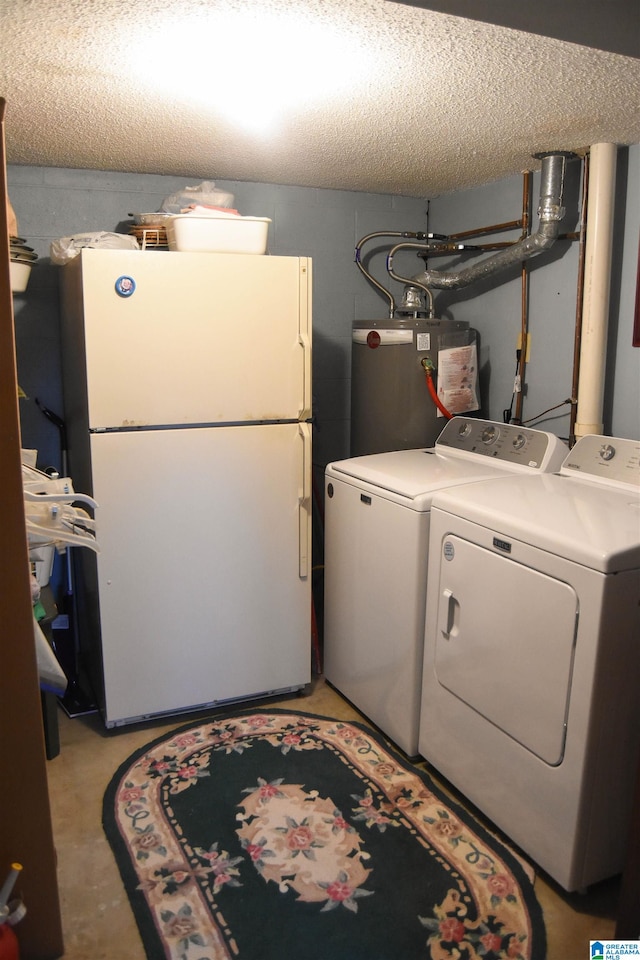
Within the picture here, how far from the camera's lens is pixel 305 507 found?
277cm

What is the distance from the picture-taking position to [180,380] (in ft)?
8.17

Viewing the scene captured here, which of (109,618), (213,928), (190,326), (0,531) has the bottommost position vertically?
(213,928)

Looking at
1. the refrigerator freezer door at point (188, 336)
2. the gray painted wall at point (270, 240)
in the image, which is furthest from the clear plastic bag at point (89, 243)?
the gray painted wall at point (270, 240)

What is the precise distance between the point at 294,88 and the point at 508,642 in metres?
1.66

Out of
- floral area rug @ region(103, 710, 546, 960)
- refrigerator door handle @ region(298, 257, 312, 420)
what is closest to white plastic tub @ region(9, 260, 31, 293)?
refrigerator door handle @ region(298, 257, 312, 420)

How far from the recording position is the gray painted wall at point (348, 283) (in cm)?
261

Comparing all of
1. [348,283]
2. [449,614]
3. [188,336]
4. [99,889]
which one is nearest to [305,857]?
[99,889]

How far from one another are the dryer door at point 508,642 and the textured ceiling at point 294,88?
4.24 ft

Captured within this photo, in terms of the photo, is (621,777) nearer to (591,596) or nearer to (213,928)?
(591,596)

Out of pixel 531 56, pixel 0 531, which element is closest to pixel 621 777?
pixel 0 531

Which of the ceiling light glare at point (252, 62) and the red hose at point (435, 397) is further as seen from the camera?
the red hose at point (435, 397)

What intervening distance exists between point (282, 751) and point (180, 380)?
4.54 feet

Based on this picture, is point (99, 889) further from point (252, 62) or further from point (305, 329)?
point (252, 62)

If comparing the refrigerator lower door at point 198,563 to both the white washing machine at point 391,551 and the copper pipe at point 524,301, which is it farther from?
the copper pipe at point 524,301
